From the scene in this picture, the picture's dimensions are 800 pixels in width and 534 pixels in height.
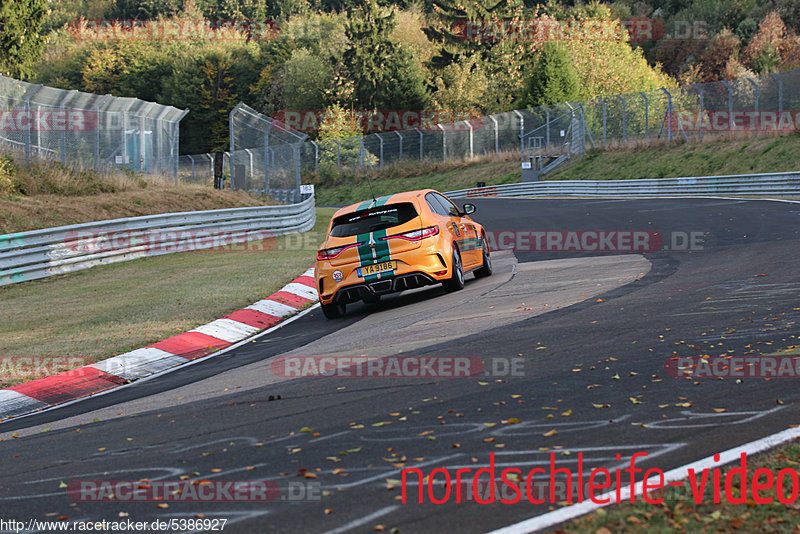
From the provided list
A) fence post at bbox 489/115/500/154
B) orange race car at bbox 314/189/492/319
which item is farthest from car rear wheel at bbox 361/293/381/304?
fence post at bbox 489/115/500/154

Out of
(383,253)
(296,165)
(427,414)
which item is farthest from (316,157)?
(427,414)

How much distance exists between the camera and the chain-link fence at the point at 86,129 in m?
22.3

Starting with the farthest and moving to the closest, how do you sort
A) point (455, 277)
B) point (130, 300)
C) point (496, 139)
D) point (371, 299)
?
point (496, 139) < point (130, 300) < point (371, 299) < point (455, 277)

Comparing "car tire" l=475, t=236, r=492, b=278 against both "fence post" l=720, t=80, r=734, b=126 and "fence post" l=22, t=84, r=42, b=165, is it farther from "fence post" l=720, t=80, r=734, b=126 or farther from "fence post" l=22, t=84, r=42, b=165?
"fence post" l=720, t=80, r=734, b=126

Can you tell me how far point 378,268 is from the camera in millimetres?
11633

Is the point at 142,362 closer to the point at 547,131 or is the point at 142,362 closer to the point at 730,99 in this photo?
the point at 730,99

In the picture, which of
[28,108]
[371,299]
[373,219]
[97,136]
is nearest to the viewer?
[373,219]

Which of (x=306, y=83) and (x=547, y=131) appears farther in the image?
(x=306, y=83)

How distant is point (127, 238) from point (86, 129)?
704cm

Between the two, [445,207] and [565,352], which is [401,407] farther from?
[445,207]

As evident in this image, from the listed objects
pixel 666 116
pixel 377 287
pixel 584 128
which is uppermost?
pixel 666 116

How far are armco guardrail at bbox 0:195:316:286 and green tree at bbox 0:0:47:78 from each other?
21166 mm

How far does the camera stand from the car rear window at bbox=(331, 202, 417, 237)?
39.1 feet

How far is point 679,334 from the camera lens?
25.7 feet
